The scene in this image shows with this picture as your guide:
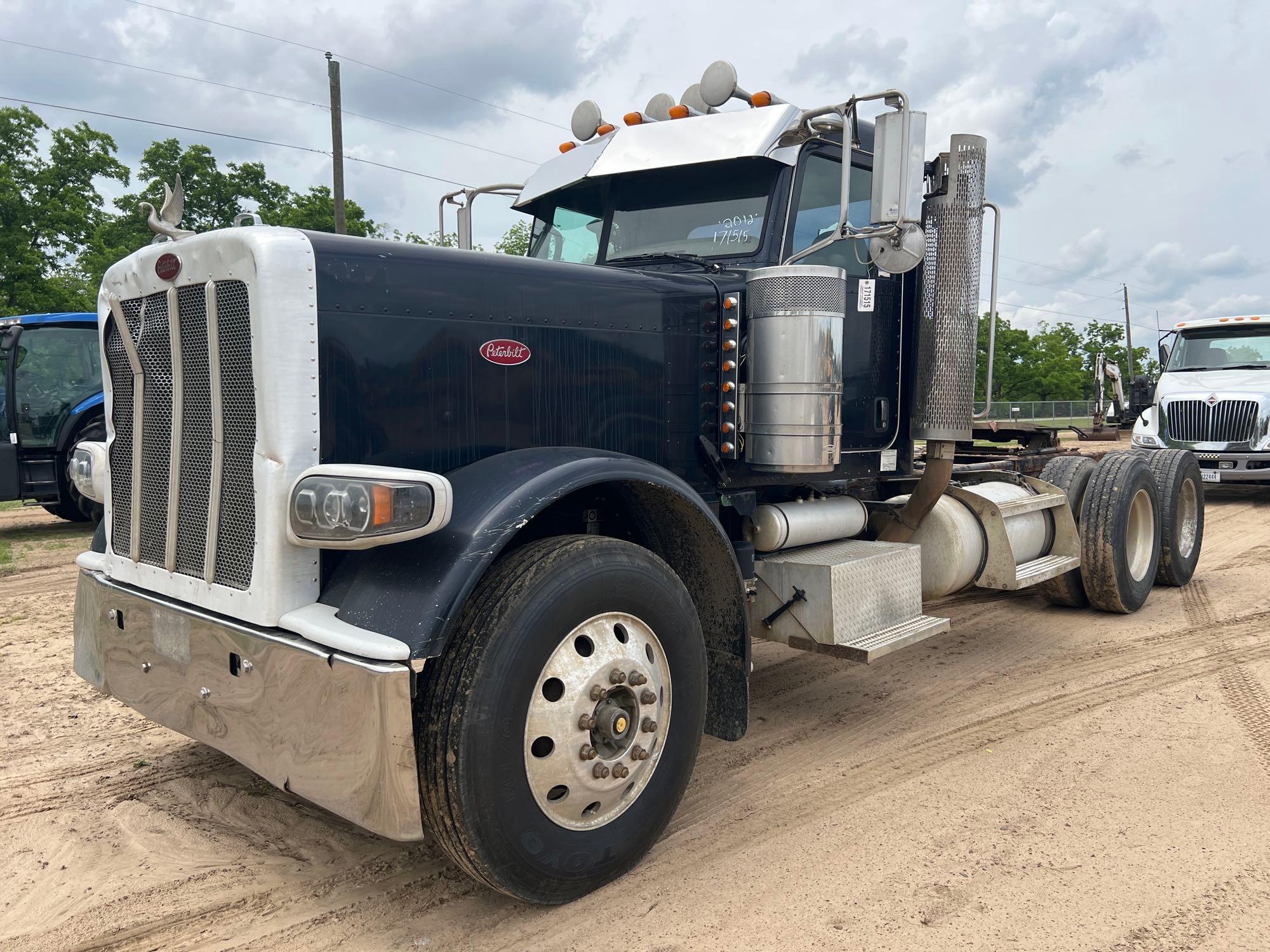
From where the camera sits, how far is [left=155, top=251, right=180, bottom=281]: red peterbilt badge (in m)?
3.07

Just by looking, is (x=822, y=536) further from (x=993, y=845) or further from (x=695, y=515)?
(x=993, y=845)

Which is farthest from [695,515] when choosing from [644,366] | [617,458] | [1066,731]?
[1066,731]

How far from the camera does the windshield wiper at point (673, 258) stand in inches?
167

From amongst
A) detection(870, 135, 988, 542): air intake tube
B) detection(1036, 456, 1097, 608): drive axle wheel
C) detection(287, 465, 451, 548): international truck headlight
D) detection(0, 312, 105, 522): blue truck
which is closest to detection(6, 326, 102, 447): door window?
detection(0, 312, 105, 522): blue truck

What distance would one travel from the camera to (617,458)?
127 inches

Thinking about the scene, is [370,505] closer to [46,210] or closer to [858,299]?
[858,299]

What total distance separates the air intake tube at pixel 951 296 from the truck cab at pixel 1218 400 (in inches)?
392

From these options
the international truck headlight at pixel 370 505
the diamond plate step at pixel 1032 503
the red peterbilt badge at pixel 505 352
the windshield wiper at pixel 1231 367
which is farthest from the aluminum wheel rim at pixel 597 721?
the windshield wiper at pixel 1231 367

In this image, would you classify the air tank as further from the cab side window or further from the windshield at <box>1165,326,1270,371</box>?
the windshield at <box>1165,326,1270,371</box>

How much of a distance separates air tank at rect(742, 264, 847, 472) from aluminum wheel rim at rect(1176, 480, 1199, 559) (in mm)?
5127

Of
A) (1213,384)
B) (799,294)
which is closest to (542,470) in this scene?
(799,294)

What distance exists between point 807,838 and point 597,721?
0.99 meters

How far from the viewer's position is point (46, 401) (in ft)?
35.3

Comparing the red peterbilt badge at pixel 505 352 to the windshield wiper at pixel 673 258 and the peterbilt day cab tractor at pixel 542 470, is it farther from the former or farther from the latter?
the windshield wiper at pixel 673 258
